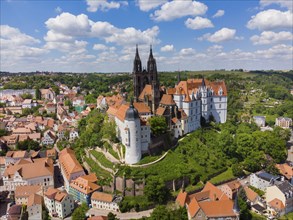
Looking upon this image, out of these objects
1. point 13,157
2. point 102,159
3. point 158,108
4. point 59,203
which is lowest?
point 59,203

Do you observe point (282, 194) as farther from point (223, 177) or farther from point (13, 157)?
point (13, 157)

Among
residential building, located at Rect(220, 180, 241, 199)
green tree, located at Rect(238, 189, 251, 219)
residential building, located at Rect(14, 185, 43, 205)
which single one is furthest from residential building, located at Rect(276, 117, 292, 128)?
residential building, located at Rect(14, 185, 43, 205)

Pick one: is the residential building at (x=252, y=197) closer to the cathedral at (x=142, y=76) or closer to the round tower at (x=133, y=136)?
the round tower at (x=133, y=136)

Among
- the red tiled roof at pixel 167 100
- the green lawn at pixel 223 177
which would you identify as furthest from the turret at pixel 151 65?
the green lawn at pixel 223 177

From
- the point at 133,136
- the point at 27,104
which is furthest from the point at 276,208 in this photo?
the point at 27,104

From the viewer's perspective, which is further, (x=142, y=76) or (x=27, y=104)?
(x=27, y=104)

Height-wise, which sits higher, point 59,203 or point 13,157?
point 13,157
